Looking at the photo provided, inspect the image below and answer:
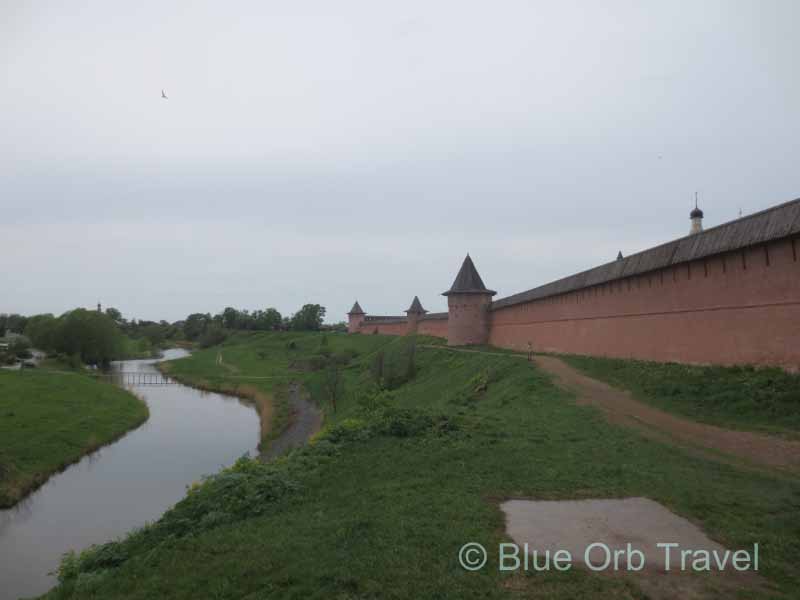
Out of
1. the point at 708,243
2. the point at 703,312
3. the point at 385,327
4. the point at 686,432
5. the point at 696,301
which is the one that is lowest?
the point at 686,432

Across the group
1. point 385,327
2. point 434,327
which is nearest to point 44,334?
point 385,327

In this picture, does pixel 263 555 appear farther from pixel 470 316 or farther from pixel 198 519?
pixel 470 316

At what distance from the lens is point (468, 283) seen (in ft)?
79.0

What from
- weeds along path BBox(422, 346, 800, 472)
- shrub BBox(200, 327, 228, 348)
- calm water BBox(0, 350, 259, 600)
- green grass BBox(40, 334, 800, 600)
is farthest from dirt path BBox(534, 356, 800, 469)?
shrub BBox(200, 327, 228, 348)

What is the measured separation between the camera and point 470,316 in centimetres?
2384

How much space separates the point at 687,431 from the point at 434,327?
937 inches

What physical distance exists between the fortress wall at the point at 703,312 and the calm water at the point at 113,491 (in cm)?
1083

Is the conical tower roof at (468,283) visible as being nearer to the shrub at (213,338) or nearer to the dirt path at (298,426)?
the dirt path at (298,426)

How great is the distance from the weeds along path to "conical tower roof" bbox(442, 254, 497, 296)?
44.9 feet

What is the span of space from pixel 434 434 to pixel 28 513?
30.8 ft

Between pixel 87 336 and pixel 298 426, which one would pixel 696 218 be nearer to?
pixel 298 426

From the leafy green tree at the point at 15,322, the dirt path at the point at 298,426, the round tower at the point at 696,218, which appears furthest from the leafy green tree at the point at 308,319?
the round tower at the point at 696,218

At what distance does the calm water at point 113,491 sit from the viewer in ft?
28.5

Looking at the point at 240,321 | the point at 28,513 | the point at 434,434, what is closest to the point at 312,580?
the point at 434,434
